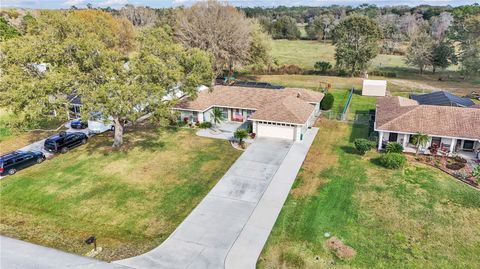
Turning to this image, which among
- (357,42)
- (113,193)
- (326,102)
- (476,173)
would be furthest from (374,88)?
(113,193)

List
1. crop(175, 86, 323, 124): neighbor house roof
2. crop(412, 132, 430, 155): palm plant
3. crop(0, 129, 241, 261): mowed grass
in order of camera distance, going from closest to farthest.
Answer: crop(0, 129, 241, 261): mowed grass, crop(412, 132, 430, 155): palm plant, crop(175, 86, 323, 124): neighbor house roof

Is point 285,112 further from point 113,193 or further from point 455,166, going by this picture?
point 113,193

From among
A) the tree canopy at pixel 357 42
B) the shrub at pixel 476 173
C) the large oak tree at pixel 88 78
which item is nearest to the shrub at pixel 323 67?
the tree canopy at pixel 357 42

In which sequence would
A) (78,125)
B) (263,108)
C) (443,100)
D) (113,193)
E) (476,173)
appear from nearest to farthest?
(113,193), (476,173), (263,108), (78,125), (443,100)

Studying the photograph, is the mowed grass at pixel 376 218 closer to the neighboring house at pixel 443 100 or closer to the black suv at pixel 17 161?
the neighboring house at pixel 443 100

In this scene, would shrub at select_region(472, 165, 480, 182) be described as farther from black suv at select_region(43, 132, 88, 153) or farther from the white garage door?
black suv at select_region(43, 132, 88, 153)

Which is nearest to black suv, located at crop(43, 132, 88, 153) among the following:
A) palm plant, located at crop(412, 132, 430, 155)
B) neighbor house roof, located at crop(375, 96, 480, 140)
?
neighbor house roof, located at crop(375, 96, 480, 140)

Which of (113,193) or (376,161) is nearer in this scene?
(113,193)

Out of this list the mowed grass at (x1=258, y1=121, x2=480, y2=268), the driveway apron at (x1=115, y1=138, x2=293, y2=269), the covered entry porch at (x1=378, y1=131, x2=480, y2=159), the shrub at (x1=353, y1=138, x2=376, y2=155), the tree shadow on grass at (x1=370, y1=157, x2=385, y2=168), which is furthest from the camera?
the covered entry porch at (x1=378, y1=131, x2=480, y2=159)
